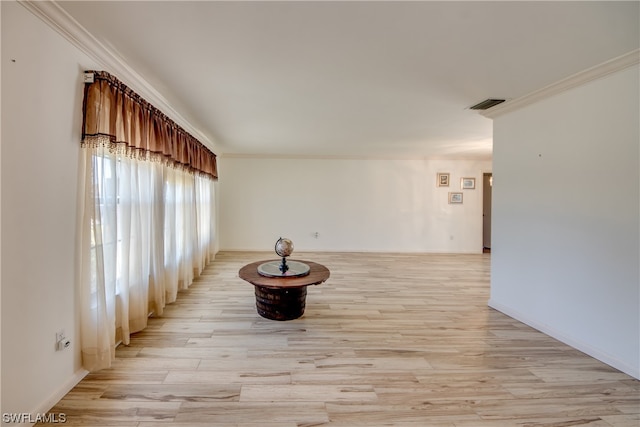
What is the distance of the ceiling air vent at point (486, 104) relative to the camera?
2843 millimetres

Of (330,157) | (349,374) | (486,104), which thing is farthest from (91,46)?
(330,157)

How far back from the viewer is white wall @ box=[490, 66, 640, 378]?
2033mm

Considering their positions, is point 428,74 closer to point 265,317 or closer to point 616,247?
point 616,247

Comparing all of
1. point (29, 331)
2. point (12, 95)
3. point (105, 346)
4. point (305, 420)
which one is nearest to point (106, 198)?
point (12, 95)

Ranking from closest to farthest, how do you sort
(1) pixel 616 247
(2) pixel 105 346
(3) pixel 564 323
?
(2) pixel 105 346
(1) pixel 616 247
(3) pixel 564 323

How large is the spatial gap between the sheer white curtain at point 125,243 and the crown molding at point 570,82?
12.5 ft

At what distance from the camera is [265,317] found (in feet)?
9.47

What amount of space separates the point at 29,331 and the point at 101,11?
1.86 meters

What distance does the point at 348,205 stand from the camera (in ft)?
21.7

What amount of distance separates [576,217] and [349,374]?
8.03 ft

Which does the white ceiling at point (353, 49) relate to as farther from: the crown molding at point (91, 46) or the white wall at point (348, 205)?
the white wall at point (348, 205)

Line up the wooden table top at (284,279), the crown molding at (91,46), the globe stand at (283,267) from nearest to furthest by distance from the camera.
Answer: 1. the crown molding at (91,46)
2. the wooden table top at (284,279)
3. the globe stand at (283,267)

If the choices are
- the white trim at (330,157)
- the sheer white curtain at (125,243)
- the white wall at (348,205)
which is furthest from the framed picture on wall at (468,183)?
the sheer white curtain at (125,243)

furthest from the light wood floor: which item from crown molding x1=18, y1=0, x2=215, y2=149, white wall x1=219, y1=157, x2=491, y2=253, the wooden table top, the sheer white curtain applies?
white wall x1=219, y1=157, x2=491, y2=253
